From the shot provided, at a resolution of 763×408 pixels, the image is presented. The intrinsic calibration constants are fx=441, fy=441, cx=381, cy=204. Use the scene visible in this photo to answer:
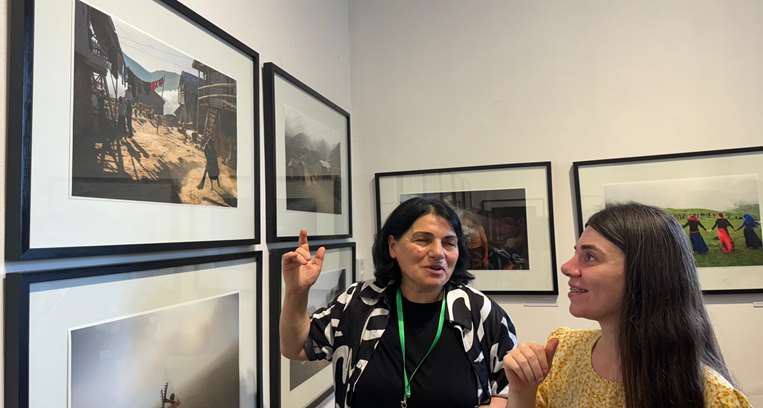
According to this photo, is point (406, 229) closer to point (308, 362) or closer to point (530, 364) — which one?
point (530, 364)

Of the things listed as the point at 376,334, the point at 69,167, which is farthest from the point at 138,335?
the point at 376,334

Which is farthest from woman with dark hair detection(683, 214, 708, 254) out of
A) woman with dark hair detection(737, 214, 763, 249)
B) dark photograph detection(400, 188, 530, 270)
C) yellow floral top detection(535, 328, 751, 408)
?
yellow floral top detection(535, 328, 751, 408)

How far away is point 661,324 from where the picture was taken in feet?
2.76

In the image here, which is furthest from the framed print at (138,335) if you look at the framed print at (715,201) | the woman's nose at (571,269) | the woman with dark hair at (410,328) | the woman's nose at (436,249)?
the framed print at (715,201)

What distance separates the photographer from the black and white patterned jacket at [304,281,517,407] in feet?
3.77

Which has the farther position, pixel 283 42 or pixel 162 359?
pixel 283 42

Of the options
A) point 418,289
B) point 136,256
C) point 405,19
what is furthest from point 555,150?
point 136,256

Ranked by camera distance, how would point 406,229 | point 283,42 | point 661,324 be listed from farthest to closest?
point 283,42 → point 406,229 → point 661,324

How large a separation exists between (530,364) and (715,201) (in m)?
1.40

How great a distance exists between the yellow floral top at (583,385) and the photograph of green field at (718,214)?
1056 mm

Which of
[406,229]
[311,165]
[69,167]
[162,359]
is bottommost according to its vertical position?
[162,359]

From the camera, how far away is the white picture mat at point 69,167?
71 centimetres

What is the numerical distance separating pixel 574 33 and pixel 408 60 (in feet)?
2.46

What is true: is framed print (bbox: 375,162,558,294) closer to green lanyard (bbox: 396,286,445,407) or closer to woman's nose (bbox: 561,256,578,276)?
green lanyard (bbox: 396,286,445,407)
